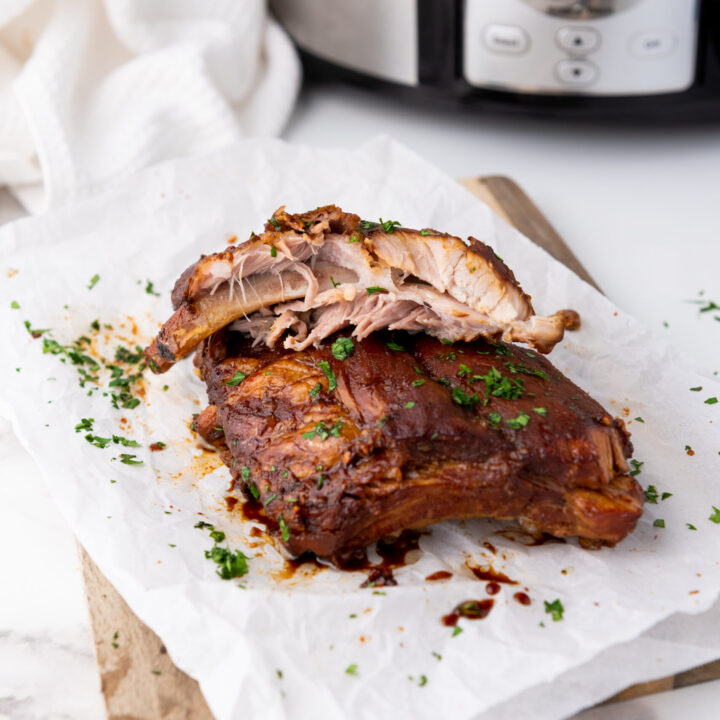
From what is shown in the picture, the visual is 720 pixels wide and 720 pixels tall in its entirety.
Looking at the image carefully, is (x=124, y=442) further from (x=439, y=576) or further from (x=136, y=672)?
(x=439, y=576)

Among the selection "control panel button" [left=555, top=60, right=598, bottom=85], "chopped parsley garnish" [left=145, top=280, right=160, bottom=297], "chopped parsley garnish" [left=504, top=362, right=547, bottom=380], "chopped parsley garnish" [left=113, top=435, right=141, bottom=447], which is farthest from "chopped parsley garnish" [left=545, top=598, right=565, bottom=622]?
"control panel button" [left=555, top=60, right=598, bottom=85]

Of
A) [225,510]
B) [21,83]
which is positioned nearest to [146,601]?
[225,510]

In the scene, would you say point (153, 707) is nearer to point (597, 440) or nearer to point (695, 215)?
point (597, 440)

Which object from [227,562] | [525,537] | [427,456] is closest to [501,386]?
[427,456]

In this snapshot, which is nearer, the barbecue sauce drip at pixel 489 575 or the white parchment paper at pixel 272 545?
the white parchment paper at pixel 272 545

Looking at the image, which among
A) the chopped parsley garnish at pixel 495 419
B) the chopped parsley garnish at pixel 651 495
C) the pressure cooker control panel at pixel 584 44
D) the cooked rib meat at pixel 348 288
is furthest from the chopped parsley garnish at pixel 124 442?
the pressure cooker control panel at pixel 584 44

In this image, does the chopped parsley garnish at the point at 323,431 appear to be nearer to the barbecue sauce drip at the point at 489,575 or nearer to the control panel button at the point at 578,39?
the barbecue sauce drip at the point at 489,575
